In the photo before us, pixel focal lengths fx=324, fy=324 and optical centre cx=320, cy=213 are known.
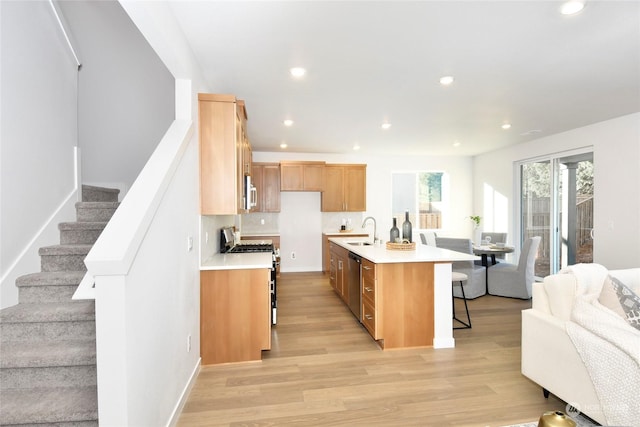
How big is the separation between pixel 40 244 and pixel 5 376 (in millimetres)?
1012

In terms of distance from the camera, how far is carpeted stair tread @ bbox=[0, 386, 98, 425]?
1539mm

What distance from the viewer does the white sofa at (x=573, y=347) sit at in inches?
67.8

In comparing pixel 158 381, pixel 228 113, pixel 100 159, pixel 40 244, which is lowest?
pixel 158 381

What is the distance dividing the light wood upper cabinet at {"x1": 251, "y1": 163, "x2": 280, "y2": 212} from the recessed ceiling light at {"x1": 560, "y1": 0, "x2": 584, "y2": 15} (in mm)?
5275

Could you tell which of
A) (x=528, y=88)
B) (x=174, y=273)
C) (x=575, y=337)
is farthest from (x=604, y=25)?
(x=174, y=273)

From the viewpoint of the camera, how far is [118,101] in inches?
147

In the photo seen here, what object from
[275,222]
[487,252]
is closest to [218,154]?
[487,252]

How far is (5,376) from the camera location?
1.74 metres

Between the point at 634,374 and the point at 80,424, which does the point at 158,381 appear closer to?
the point at 80,424

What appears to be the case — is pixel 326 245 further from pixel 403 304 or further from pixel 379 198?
pixel 403 304

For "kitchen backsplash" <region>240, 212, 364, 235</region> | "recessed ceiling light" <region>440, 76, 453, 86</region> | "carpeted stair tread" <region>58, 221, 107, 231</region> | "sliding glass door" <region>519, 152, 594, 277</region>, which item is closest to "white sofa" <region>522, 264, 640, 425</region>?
"recessed ceiling light" <region>440, 76, 453, 86</region>

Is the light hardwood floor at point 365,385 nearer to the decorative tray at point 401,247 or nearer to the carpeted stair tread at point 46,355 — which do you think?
the carpeted stair tread at point 46,355

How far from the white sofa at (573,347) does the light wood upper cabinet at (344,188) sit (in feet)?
15.7

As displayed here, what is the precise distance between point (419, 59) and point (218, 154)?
6.32 ft
